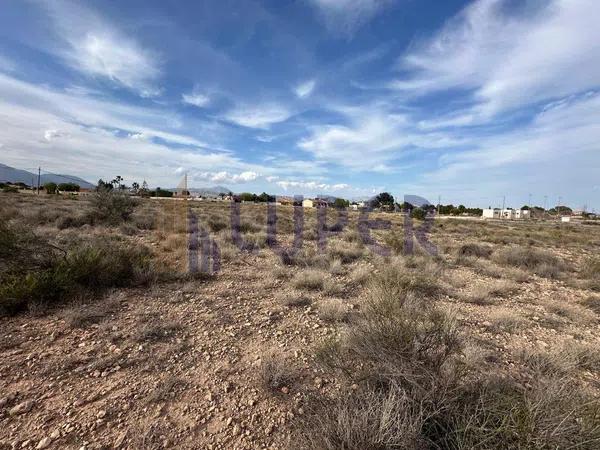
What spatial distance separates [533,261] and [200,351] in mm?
11380

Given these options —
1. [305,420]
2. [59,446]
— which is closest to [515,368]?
[305,420]

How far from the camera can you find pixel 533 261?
420 inches

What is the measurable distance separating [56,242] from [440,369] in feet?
31.2

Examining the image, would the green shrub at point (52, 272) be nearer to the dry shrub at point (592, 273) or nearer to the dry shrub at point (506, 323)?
the dry shrub at point (506, 323)

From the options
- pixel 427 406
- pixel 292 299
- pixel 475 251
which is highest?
pixel 475 251

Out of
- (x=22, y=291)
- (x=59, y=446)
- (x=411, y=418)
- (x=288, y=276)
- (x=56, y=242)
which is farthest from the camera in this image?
(x=56, y=242)

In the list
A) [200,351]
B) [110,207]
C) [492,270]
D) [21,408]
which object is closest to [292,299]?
[200,351]

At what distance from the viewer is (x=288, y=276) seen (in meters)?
7.53

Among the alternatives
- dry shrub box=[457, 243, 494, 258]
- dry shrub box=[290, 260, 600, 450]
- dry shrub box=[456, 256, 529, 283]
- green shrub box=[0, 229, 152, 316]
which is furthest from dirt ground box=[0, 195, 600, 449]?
dry shrub box=[457, 243, 494, 258]

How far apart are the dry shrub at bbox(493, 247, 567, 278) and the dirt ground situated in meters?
2.23

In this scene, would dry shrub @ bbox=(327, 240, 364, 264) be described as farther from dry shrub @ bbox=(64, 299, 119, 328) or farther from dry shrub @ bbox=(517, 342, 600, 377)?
dry shrub @ bbox=(64, 299, 119, 328)

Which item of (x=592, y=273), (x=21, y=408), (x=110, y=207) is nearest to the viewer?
(x=21, y=408)

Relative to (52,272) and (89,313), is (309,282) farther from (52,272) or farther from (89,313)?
(52,272)

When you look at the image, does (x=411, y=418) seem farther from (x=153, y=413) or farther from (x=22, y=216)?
(x=22, y=216)
